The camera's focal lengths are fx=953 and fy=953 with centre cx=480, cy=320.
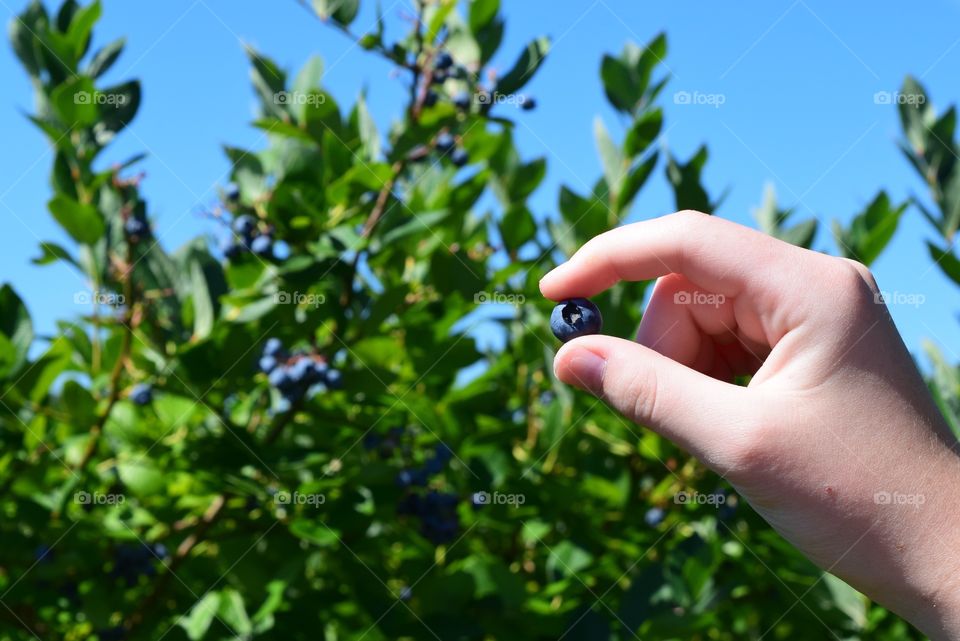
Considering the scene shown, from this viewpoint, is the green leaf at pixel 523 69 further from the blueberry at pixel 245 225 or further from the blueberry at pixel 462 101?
the blueberry at pixel 245 225

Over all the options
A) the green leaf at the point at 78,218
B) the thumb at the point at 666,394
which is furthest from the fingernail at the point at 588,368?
the green leaf at the point at 78,218

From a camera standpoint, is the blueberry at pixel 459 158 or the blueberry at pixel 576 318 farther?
the blueberry at pixel 459 158

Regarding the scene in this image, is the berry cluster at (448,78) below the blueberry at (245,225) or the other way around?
the other way around

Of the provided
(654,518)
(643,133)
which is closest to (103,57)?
(643,133)

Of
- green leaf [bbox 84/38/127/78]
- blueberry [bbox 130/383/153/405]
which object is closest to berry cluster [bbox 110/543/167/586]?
blueberry [bbox 130/383/153/405]

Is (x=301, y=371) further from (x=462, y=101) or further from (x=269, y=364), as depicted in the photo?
(x=462, y=101)

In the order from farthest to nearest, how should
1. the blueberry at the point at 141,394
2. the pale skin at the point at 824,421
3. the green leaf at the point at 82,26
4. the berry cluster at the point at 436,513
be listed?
the green leaf at the point at 82,26, the berry cluster at the point at 436,513, the blueberry at the point at 141,394, the pale skin at the point at 824,421
